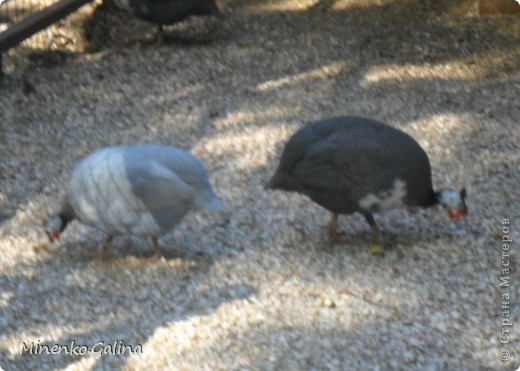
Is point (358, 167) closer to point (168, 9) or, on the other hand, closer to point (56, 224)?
point (56, 224)

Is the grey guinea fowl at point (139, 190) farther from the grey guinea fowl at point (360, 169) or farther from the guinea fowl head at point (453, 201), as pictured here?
the guinea fowl head at point (453, 201)

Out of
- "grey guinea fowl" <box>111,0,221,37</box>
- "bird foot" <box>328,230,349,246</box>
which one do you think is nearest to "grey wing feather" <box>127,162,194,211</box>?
"bird foot" <box>328,230,349,246</box>

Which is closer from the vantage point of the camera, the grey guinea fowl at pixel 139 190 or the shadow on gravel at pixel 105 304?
the shadow on gravel at pixel 105 304

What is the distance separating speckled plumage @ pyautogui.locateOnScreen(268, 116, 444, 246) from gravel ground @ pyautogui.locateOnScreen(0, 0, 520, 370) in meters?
0.30

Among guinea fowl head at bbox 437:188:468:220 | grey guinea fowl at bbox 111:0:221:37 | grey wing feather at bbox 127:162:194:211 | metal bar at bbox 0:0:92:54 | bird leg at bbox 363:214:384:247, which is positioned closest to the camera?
grey wing feather at bbox 127:162:194:211

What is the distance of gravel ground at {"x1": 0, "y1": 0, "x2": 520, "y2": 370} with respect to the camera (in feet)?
12.9

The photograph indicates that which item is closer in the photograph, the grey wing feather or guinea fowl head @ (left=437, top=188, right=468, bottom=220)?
the grey wing feather

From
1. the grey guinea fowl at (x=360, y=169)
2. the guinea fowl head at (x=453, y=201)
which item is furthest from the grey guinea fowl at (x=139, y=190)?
the guinea fowl head at (x=453, y=201)

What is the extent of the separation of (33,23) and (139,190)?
276 cm

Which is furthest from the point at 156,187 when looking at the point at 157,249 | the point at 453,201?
the point at 453,201

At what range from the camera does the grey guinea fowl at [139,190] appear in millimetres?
4227

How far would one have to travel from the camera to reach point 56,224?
459cm

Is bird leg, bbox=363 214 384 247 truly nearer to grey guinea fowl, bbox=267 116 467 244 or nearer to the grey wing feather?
grey guinea fowl, bbox=267 116 467 244

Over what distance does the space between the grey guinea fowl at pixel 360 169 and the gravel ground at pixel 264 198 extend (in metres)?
0.27
